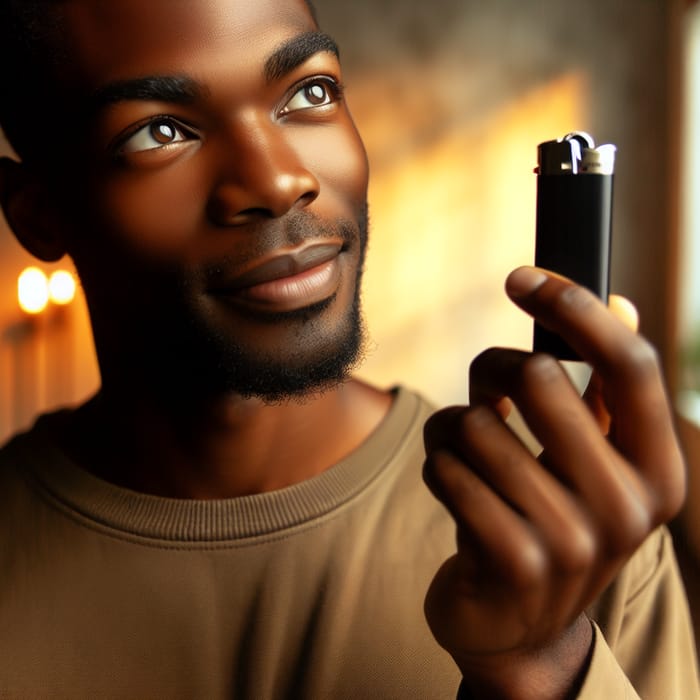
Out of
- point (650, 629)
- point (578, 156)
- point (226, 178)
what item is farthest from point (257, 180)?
point (650, 629)

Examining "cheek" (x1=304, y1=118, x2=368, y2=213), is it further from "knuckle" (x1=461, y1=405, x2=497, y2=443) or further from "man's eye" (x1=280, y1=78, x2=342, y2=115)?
"knuckle" (x1=461, y1=405, x2=497, y2=443)

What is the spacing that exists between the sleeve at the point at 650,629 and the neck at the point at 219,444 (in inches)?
11.3

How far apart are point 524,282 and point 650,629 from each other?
16.1 inches

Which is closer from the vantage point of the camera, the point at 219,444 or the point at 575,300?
the point at 575,300

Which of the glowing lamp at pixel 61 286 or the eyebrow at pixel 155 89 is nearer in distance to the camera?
the eyebrow at pixel 155 89

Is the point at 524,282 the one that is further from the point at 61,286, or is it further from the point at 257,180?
the point at 61,286

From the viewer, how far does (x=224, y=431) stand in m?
0.82

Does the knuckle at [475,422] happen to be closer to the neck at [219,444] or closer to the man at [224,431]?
the man at [224,431]

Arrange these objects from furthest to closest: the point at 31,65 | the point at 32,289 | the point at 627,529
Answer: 1. the point at 32,289
2. the point at 31,65
3. the point at 627,529

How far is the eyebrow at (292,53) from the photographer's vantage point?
681 mm

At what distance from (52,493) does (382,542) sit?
325mm

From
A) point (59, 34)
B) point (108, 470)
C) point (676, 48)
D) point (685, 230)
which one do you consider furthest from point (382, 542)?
point (676, 48)

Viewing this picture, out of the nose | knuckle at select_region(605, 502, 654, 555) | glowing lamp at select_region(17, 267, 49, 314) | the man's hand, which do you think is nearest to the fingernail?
the man's hand

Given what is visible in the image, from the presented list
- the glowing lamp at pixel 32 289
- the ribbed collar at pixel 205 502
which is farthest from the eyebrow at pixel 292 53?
the glowing lamp at pixel 32 289
